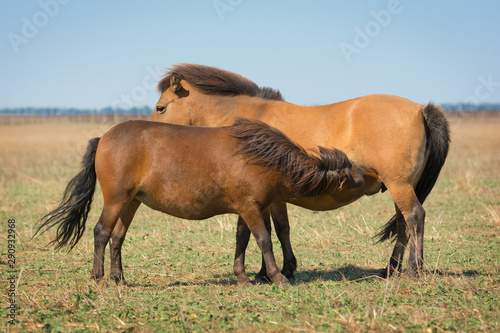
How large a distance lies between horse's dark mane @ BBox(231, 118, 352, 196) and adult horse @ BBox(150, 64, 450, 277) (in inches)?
14.1

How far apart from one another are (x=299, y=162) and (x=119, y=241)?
7.48 feet

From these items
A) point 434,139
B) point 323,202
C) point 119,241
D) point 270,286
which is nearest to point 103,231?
point 119,241

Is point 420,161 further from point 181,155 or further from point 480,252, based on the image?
point 181,155

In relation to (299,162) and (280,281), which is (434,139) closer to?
(299,162)

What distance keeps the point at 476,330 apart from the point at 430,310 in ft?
1.85

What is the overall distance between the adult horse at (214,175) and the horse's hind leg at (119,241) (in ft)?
0.90

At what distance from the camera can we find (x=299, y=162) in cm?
566

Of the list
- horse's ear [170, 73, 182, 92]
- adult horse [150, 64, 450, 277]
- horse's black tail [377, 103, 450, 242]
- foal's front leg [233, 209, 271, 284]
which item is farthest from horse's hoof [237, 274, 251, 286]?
horse's ear [170, 73, 182, 92]

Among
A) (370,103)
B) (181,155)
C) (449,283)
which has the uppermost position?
(370,103)

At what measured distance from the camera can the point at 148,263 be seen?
701 cm

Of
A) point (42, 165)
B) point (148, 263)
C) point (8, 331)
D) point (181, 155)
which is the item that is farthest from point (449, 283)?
point (42, 165)

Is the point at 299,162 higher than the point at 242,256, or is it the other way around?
the point at 299,162

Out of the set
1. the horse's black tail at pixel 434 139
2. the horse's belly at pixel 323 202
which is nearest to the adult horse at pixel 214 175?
the horse's belly at pixel 323 202

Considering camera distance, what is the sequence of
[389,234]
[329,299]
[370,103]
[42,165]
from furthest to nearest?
[42,165] → [389,234] → [370,103] → [329,299]
